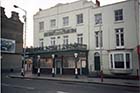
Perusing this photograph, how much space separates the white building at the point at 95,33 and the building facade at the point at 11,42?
1098 cm

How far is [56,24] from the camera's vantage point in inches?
1123

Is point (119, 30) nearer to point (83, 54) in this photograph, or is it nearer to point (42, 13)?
point (83, 54)

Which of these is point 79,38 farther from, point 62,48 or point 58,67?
point 58,67

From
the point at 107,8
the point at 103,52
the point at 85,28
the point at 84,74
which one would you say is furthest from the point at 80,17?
the point at 84,74

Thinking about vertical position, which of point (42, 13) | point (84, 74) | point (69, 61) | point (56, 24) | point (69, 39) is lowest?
point (84, 74)

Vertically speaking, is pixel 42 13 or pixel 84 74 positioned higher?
pixel 42 13

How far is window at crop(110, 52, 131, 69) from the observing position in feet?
69.0

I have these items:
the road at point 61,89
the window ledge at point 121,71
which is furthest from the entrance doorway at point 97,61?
the road at point 61,89

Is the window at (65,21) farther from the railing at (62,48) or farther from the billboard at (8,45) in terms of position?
the billboard at (8,45)

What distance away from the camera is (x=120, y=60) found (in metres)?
21.5

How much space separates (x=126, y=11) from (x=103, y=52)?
5.73m

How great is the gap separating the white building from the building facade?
1098 cm

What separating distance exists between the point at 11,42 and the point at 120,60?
26.2 metres

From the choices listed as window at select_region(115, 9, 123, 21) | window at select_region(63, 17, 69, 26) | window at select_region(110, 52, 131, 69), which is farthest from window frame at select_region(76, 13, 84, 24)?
window at select_region(110, 52, 131, 69)
